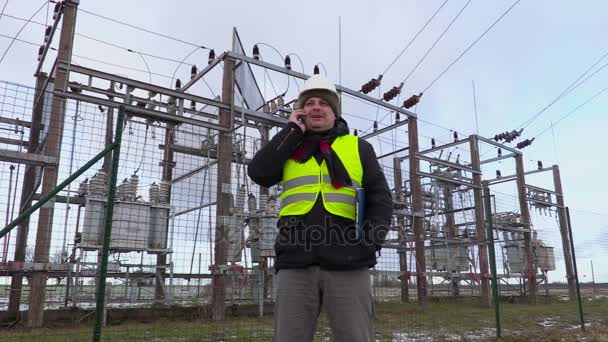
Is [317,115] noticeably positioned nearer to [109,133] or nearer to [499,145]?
[109,133]

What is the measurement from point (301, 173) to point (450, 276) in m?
11.3

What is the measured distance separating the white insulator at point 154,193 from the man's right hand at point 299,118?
19.0 feet

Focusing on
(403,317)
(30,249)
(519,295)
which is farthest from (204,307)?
(519,295)

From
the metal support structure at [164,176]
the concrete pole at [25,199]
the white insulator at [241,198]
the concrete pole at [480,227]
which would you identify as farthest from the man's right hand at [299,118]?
the concrete pole at [480,227]

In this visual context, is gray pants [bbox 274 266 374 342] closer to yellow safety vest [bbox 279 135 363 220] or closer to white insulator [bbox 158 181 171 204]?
yellow safety vest [bbox 279 135 363 220]

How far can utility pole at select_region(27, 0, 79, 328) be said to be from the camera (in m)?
6.19

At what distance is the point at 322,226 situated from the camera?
2.21 m

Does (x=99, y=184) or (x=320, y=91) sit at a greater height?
(x=99, y=184)

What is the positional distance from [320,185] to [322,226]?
0.21 m

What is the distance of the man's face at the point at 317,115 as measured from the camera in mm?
2432

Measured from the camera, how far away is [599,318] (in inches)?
380

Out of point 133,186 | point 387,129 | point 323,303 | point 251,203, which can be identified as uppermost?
point 387,129

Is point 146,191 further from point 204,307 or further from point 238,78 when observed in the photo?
point 238,78

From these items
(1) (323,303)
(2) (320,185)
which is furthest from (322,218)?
(1) (323,303)
